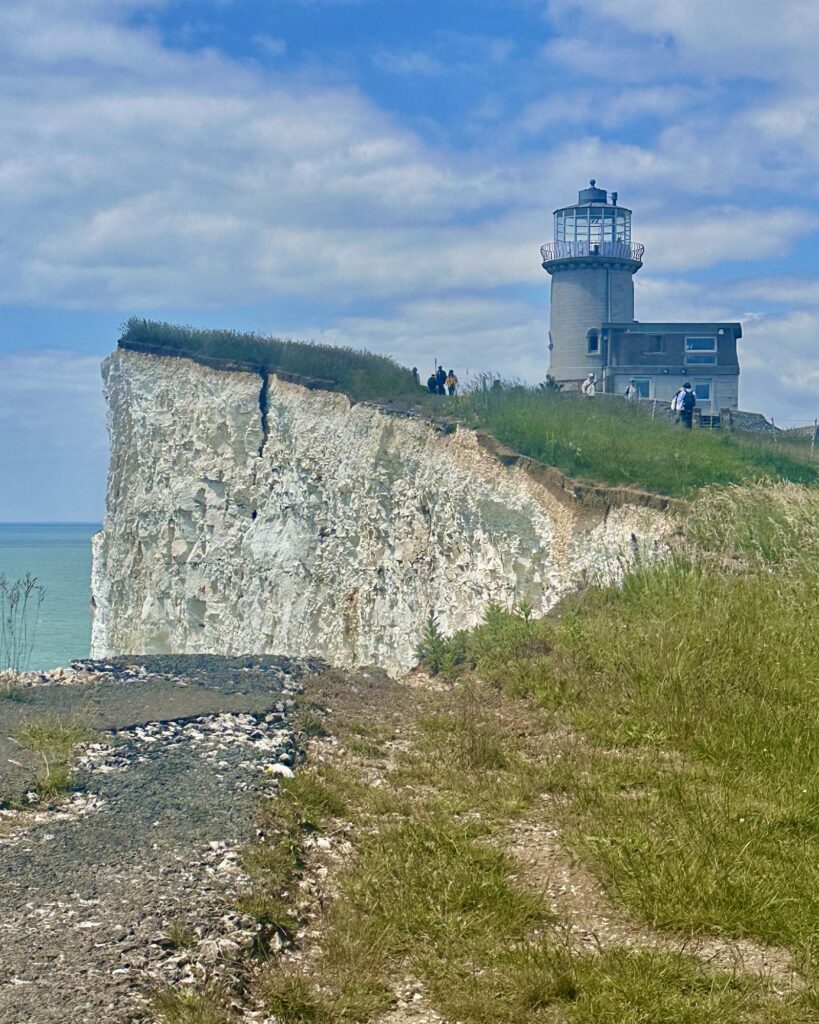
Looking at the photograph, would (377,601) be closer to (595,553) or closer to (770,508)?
(595,553)

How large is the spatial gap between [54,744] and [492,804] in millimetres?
3717

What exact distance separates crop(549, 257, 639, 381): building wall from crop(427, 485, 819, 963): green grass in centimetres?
3714

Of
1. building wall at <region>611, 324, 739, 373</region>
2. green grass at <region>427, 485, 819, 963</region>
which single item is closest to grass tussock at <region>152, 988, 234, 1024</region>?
green grass at <region>427, 485, 819, 963</region>

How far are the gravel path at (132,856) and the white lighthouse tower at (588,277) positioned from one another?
4259cm

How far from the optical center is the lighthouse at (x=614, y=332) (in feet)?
152

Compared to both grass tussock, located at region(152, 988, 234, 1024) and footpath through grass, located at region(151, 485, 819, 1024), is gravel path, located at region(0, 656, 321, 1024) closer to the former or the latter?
grass tussock, located at region(152, 988, 234, 1024)

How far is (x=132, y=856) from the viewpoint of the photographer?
19.2ft

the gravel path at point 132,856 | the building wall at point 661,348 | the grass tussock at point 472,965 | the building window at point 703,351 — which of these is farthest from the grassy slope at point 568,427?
the building window at point 703,351

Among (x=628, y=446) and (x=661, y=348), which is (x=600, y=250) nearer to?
(x=661, y=348)

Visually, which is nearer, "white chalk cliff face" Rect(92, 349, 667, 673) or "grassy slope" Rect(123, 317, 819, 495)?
"grassy slope" Rect(123, 317, 819, 495)

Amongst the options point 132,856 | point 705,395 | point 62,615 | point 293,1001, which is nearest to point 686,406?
point 705,395

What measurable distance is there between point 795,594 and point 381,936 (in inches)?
280

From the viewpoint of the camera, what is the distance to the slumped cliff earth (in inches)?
179

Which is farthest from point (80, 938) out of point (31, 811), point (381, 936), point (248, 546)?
point (248, 546)
